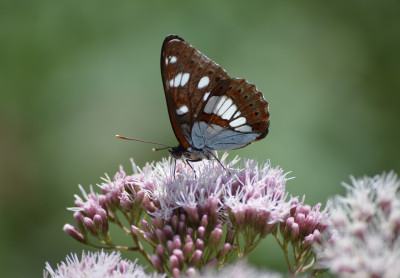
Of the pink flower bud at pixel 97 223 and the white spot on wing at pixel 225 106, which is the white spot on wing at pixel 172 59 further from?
the pink flower bud at pixel 97 223

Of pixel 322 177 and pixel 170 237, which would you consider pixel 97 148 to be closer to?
pixel 322 177

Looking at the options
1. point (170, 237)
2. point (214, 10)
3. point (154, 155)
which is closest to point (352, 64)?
point (214, 10)

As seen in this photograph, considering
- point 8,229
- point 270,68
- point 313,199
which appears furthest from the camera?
point 270,68

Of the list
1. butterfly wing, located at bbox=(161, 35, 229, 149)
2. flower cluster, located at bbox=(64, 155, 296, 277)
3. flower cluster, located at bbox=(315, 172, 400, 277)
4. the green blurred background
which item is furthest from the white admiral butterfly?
the green blurred background

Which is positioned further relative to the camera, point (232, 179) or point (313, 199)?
point (313, 199)

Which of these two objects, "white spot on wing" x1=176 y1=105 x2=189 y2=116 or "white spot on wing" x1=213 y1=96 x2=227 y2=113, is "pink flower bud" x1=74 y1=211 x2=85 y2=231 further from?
"white spot on wing" x1=213 y1=96 x2=227 y2=113
